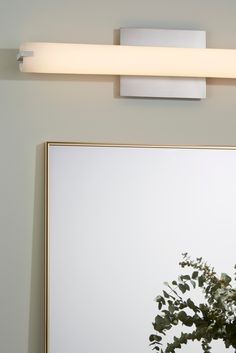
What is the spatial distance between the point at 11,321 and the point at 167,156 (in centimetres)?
72

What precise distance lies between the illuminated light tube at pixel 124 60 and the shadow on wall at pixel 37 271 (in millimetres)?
298

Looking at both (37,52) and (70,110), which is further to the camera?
(70,110)

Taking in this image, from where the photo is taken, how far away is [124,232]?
2680 millimetres

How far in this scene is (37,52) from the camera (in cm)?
254

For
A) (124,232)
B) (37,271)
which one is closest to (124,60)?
(124,232)

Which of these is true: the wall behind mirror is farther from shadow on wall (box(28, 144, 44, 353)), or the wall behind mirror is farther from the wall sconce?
the wall sconce

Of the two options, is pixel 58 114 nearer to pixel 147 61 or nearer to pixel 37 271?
pixel 147 61

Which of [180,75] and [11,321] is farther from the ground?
[180,75]

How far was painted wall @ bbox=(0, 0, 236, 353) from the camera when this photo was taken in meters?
2.63

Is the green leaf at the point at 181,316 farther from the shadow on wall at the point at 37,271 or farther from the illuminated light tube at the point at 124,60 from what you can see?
the illuminated light tube at the point at 124,60

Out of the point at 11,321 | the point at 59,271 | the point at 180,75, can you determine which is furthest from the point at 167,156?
the point at 11,321

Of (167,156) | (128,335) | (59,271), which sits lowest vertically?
(128,335)

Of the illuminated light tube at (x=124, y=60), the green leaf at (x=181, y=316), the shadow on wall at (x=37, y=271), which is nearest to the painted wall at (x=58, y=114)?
the shadow on wall at (x=37, y=271)

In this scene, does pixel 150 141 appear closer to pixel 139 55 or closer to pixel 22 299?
pixel 139 55
